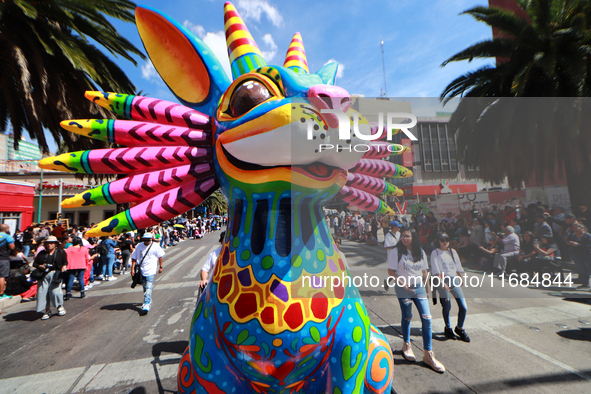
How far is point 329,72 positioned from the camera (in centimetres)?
188

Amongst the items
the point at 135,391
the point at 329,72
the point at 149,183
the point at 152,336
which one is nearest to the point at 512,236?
the point at 329,72

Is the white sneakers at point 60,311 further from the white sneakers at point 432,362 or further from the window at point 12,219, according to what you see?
the window at point 12,219

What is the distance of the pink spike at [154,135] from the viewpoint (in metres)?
1.63

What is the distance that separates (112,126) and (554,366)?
15.5 ft

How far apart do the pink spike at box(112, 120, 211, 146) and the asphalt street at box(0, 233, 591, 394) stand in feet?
3.78

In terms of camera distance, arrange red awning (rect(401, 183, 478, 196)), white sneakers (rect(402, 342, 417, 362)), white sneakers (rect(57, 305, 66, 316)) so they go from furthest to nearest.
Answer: white sneakers (rect(57, 305, 66, 316)), white sneakers (rect(402, 342, 417, 362)), red awning (rect(401, 183, 478, 196))

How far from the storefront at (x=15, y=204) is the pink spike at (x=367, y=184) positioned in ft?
A: 77.0

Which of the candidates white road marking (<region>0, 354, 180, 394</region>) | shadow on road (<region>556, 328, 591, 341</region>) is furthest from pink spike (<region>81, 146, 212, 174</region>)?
shadow on road (<region>556, 328, 591, 341</region>)

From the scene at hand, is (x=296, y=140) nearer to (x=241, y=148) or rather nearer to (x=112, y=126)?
(x=241, y=148)

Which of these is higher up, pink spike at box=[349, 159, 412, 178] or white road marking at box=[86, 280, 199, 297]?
pink spike at box=[349, 159, 412, 178]

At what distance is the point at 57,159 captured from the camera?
1520 millimetres

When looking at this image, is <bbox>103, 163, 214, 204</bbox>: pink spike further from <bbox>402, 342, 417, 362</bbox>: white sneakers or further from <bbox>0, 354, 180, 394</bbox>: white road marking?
<bbox>402, 342, 417, 362</bbox>: white sneakers

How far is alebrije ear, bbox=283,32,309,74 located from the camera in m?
1.97

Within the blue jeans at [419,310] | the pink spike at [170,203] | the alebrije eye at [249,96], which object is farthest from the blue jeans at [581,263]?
the pink spike at [170,203]
